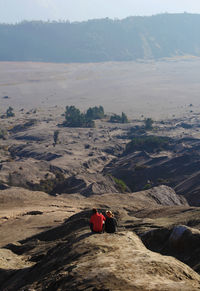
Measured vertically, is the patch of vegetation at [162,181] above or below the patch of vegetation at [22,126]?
below

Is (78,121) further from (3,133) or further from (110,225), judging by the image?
(110,225)

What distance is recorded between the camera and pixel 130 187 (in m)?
51.0

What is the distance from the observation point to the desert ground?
33.9ft

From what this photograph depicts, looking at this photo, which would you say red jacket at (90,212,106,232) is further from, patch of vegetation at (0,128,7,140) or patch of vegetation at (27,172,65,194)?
patch of vegetation at (0,128,7,140)

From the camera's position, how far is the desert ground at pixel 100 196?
1033 cm

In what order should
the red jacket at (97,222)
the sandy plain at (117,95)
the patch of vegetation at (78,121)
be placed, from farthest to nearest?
the sandy plain at (117,95)
the patch of vegetation at (78,121)
the red jacket at (97,222)

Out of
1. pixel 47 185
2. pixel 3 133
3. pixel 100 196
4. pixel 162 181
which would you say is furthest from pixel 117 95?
pixel 100 196

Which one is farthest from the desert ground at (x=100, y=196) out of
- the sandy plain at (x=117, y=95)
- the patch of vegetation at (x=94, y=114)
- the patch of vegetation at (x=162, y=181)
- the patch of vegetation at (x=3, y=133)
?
the patch of vegetation at (x=94, y=114)

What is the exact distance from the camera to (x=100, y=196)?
113 feet

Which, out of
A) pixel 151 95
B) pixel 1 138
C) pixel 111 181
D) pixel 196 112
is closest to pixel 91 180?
pixel 111 181

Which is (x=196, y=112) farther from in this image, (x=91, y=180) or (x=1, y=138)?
(x=91, y=180)

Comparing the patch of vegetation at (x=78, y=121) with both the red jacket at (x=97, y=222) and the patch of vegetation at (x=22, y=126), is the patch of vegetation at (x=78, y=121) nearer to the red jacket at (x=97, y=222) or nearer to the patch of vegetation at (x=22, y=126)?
the patch of vegetation at (x=22, y=126)

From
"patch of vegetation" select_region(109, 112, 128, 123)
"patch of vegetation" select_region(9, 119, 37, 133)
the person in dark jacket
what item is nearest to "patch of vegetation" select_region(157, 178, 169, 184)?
the person in dark jacket

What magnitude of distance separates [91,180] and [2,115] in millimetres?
79872
